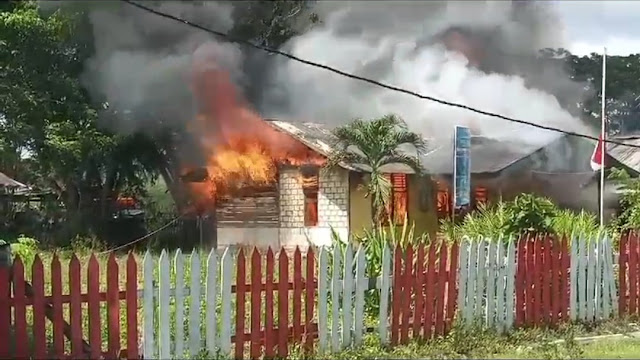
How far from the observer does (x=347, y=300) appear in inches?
282

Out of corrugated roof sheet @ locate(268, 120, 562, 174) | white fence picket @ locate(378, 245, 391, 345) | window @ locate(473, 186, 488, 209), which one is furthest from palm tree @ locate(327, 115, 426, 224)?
white fence picket @ locate(378, 245, 391, 345)

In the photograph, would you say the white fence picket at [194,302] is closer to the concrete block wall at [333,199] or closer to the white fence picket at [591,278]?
the white fence picket at [591,278]

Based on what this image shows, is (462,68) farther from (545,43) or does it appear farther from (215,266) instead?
(215,266)

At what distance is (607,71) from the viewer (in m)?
14.6

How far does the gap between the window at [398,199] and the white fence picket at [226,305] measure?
6.56m

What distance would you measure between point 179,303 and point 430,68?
8392 millimetres

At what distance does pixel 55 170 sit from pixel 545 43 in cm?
815

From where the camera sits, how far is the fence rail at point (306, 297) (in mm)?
6004

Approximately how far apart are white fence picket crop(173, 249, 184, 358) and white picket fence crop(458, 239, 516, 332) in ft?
8.82

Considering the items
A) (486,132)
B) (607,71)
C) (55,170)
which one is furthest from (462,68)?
(55,170)

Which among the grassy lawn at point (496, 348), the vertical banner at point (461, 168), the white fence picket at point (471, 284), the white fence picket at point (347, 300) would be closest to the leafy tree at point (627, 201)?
the vertical banner at point (461, 168)

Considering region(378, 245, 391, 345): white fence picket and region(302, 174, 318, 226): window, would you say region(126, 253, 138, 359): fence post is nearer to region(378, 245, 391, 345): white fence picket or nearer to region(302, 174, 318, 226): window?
region(378, 245, 391, 345): white fence picket

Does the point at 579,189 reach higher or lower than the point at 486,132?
lower

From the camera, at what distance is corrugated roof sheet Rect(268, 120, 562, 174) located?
42.6 ft
